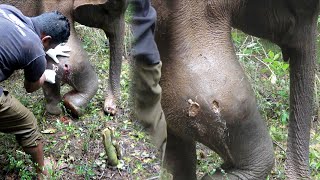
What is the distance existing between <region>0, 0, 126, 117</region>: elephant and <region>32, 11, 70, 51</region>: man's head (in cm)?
33

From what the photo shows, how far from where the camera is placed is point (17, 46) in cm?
170

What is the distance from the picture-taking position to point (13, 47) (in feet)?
5.56

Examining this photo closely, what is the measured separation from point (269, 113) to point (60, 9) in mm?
1430

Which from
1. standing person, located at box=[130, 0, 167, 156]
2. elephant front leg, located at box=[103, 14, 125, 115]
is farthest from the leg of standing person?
standing person, located at box=[130, 0, 167, 156]

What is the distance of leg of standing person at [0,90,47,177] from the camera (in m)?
1.85

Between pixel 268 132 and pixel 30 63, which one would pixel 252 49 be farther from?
pixel 30 63

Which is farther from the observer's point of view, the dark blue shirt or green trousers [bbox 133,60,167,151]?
the dark blue shirt

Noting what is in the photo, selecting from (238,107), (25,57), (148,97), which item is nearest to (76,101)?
(25,57)

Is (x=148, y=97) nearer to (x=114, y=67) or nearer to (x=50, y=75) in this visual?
(x=50, y=75)

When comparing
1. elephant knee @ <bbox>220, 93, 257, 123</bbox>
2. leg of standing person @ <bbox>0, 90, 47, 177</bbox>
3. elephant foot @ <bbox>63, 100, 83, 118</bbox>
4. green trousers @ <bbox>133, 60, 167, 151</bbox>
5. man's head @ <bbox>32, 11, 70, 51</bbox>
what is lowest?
elephant foot @ <bbox>63, 100, 83, 118</bbox>

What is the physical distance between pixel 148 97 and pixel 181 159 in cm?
60

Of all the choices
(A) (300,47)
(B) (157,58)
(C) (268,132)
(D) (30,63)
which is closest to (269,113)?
(C) (268,132)

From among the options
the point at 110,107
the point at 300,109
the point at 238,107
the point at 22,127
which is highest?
the point at 238,107

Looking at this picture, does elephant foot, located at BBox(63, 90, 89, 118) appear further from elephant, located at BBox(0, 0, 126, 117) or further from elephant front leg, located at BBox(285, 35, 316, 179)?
elephant front leg, located at BBox(285, 35, 316, 179)
